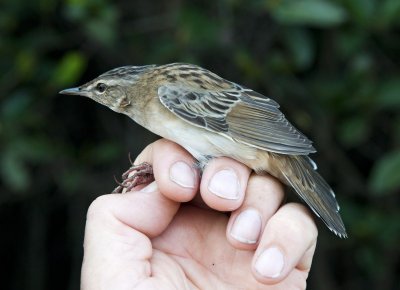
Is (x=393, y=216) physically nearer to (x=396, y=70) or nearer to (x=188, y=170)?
(x=396, y=70)

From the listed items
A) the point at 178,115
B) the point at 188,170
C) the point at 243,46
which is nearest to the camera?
the point at 188,170

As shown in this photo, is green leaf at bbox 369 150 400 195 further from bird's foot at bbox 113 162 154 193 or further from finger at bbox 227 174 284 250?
bird's foot at bbox 113 162 154 193

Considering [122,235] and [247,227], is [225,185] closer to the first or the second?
[247,227]

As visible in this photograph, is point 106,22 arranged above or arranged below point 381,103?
above

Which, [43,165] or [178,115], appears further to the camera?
[43,165]

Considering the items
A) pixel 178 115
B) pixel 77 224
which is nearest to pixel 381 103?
pixel 178 115

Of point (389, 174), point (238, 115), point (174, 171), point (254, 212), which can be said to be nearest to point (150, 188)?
point (174, 171)

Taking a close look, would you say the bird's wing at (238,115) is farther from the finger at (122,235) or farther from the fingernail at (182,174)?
the finger at (122,235)

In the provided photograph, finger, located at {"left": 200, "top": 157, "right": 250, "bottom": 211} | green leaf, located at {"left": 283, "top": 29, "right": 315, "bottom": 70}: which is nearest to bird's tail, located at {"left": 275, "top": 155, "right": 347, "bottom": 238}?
finger, located at {"left": 200, "top": 157, "right": 250, "bottom": 211}
